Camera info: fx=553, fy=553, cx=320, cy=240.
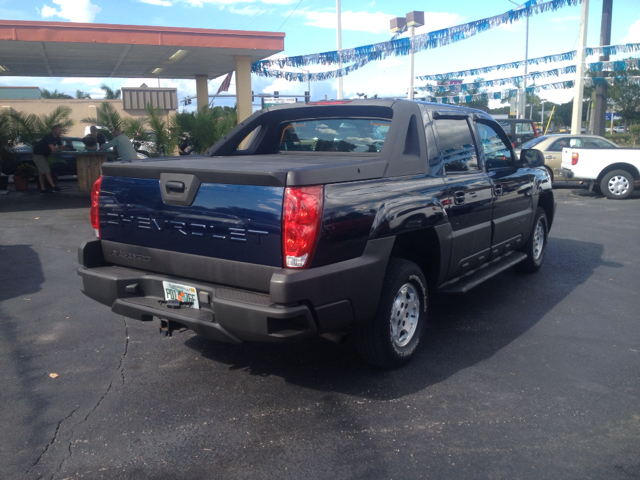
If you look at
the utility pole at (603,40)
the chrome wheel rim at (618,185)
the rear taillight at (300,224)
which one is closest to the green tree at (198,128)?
the chrome wheel rim at (618,185)

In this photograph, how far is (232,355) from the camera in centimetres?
439

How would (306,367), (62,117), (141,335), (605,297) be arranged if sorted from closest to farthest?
(306,367) < (141,335) < (605,297) < (62,117)

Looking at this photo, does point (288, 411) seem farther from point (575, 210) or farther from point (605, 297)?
point (575, 210)

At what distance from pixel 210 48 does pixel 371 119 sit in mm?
11506

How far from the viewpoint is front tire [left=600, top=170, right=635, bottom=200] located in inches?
528

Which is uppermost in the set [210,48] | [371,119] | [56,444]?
[210,48]

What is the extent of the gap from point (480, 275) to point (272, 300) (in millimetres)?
2645

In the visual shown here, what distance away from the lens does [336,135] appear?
4.82 metres

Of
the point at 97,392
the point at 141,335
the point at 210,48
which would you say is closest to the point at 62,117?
the point at 210,48

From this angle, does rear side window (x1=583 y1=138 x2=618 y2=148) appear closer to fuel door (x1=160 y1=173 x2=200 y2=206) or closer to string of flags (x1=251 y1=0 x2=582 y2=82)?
string of flags (x1=251 y1=0 x2=582 y2=82)

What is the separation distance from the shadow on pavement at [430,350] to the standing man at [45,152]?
463 inches

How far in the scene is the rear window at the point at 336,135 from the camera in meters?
4.60

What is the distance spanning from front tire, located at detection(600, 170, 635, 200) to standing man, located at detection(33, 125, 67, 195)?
1405 centimetres

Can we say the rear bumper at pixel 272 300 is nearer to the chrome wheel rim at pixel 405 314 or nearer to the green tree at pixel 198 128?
the chrome wheel rim at pixel 405 314
